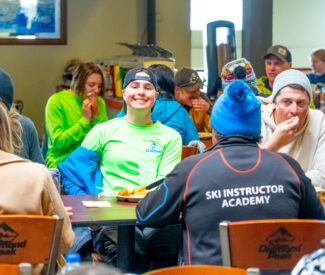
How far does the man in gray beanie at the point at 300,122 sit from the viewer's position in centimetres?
388

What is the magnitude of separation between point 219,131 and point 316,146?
124 cm

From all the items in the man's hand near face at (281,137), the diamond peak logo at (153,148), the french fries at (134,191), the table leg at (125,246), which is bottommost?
the table leg at (125,246)

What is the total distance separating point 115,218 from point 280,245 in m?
0.92

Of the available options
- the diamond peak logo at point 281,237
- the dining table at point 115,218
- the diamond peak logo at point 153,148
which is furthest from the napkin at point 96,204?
the diamond peak logo at point 281,237

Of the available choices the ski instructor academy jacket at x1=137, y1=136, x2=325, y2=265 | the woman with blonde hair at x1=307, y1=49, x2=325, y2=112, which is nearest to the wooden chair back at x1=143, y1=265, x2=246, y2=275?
the ski instructor academy jacket at x1=137, y1=136, x2=325, y2=265

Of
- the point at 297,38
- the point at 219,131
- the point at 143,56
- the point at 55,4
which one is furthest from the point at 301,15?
the point at 219,131

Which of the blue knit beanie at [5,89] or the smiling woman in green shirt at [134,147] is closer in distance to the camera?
the blue knit beanie at [5,89]

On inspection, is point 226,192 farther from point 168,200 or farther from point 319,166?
point 319,166

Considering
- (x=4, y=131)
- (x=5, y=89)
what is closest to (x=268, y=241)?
(x=4, y=131)

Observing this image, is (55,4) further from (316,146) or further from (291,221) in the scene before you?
(291,221)

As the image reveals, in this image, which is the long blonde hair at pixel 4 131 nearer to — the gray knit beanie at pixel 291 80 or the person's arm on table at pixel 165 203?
the person's arm on table at pixel 165 203

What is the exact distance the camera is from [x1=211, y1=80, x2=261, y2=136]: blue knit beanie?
113 inches

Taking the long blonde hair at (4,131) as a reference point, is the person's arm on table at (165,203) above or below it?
below

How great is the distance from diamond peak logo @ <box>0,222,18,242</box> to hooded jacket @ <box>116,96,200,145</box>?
2.92m
